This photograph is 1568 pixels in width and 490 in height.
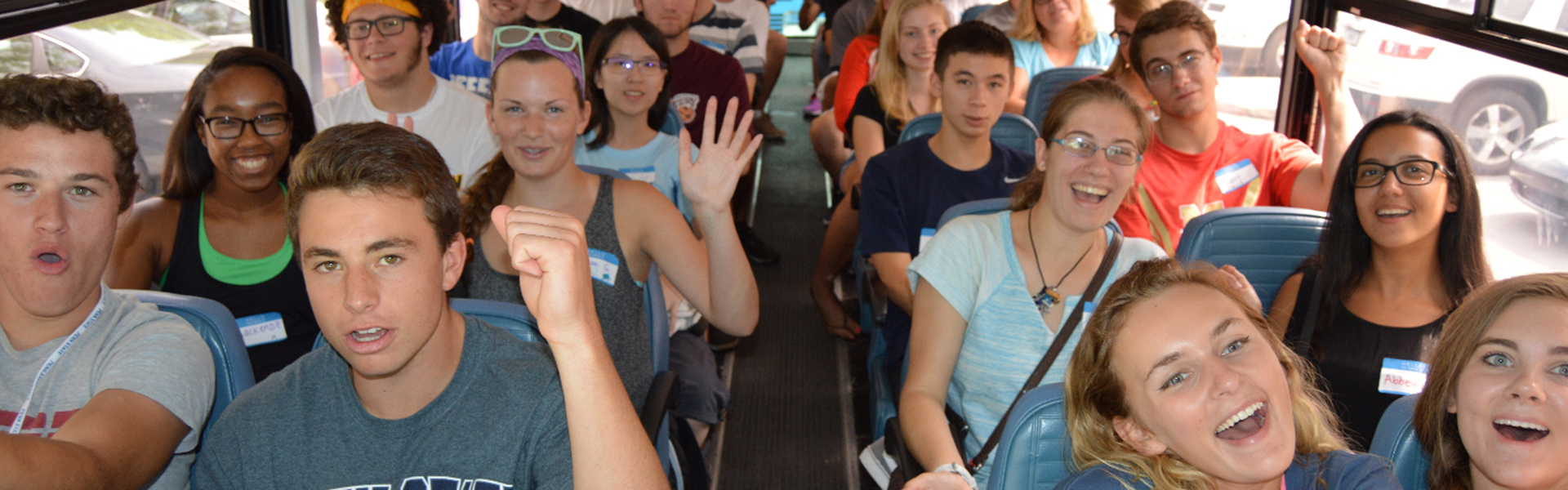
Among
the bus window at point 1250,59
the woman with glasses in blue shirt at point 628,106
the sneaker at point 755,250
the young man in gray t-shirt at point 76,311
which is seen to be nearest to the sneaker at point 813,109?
the sneaker at point 755,250

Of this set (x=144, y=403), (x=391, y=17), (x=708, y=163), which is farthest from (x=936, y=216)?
(x=144, y=403)

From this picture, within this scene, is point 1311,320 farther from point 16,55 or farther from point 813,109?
point 813,109

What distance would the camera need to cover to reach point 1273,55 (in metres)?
4.15

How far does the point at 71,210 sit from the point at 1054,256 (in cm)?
183

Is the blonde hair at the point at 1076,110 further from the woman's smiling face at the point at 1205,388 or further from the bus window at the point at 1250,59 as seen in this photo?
the bus window at the point at 1250,59

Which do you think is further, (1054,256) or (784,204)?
(784,204)

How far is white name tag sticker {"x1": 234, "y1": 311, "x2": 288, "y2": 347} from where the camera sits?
2.29m

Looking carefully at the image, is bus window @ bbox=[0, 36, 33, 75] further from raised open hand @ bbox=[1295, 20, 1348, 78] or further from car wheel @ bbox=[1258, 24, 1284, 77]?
car wheel @ bbox=[1258, 24, 1284, 77]

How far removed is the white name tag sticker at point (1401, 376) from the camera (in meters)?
2.12

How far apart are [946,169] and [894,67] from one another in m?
1.32

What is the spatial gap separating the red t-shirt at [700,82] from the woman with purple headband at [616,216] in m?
2.28

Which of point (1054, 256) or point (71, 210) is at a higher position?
point (71, 210)

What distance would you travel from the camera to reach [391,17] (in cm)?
329

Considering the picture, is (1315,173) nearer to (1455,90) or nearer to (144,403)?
(1455,90)
